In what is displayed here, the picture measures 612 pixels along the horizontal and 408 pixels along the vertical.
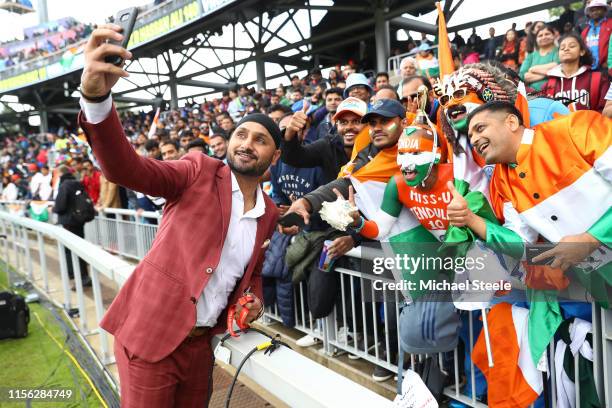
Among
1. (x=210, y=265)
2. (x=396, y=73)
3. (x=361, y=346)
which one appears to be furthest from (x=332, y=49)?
(x=210, y=265)

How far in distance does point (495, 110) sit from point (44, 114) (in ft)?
123

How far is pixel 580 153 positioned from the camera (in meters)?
1.87

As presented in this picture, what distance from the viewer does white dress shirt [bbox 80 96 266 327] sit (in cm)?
209

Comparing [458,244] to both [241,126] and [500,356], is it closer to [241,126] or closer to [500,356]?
[500,356]

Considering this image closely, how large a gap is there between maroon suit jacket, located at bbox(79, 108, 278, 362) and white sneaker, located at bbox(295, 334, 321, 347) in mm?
2266

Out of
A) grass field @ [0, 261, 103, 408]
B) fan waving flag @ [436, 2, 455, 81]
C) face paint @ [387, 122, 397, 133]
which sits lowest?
grass field @ [0, 261, 103, 408]

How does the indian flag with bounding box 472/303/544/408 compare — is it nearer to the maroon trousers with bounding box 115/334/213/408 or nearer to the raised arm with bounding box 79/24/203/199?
the maroon trousers with bounding box 115/334/213/408

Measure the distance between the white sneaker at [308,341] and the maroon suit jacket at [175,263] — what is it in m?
2.27

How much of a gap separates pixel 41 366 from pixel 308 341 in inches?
104

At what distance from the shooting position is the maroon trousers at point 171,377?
1952 mm

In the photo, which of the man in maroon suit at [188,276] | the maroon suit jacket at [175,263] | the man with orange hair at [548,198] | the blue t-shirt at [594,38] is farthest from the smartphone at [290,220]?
the blue t-shirt at [594,38]

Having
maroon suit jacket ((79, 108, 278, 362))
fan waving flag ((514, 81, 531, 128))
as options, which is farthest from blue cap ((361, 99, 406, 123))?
maroon suit jacket ((79, 108, 278, 362))

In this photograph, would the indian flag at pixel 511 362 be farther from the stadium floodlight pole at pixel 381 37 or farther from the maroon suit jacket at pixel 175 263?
the stadium floodlight pole at pixel 381 37

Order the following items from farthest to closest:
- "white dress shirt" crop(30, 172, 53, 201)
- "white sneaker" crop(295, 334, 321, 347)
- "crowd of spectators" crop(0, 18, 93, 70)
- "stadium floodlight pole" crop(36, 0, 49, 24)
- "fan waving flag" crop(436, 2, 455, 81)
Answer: "stadium floodlight pole" crop(36, 0, 49, 24), "crowd of spectators" crop(0, 18, 93, 70), "white dress shirt" crop(30, 172, 53, 201), "white sneaker" crop(295, 334, 321, 347), "fan waving flag" crop(436, 2, 455, 81)
